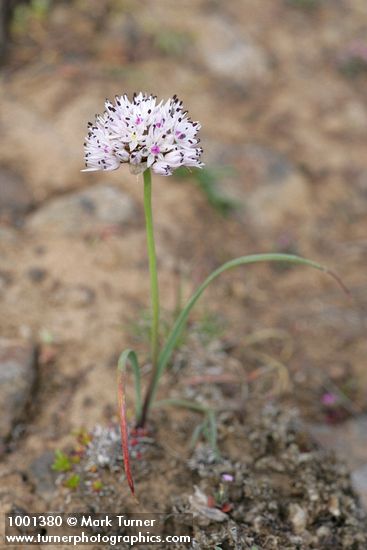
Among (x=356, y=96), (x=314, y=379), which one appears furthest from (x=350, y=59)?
(x=314, y=379)

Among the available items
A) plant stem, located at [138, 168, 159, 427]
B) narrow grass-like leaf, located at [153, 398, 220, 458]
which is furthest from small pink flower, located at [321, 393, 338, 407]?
plant stem, located at [138, 168, 159, 427]

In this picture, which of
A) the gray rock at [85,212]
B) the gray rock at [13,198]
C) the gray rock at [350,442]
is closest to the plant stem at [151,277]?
the gray rock at [350,442]

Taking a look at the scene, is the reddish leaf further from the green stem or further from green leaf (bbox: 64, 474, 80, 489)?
green leaf (bbox: 64, 474, 80, 489)

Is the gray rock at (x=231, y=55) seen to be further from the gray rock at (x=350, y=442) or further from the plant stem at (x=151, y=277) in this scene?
the plant stem at (x=151, y=277)

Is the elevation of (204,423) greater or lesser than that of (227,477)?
greater

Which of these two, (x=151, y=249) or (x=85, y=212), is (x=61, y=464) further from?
(x=85, y=212)

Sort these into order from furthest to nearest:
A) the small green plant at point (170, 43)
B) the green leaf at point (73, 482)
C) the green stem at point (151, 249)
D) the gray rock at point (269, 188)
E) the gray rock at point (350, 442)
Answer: the small green plant at point (170, 43)
the gray rock at point (269, 188)
the gray rock at point (350, 442)
the green leaf at point (73, 482)
the green stem at point (151, 249)

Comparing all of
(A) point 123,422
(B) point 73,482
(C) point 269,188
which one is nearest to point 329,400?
(B) point 73,482
